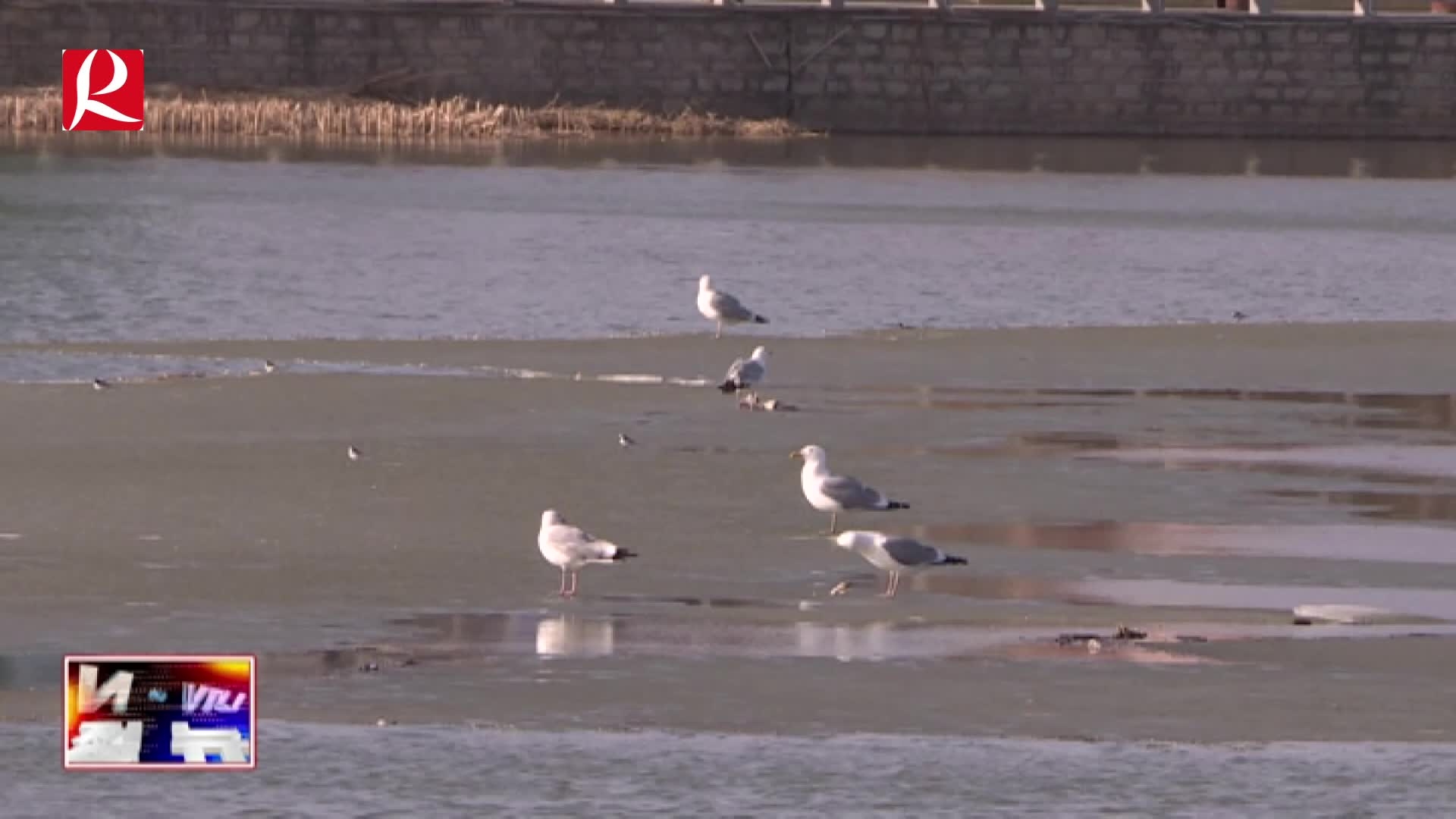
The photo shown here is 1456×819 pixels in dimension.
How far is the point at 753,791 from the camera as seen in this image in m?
11.5

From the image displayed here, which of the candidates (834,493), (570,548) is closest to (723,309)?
(834,493)

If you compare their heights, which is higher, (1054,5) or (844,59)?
(1054,5)

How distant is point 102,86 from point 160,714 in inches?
2507

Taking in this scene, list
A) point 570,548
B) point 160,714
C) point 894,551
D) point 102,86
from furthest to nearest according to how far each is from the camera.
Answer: point 102,86 → point 894,551 → point 570,548 → point 160,714

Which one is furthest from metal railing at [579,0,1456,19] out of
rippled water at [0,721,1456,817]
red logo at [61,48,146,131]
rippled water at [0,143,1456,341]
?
rippled water at [0,721,1456,817]

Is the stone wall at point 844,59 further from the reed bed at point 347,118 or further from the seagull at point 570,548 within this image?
the seagull at point 570,548

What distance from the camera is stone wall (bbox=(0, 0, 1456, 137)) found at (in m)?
71.5

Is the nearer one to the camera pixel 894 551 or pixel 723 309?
pixel 894 551

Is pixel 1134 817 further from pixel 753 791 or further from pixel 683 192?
pixel 683 192

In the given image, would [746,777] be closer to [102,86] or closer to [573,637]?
[573,637]

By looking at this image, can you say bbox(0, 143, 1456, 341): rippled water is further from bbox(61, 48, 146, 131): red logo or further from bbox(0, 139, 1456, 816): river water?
bbox(61, 48, 146, 131): red logo

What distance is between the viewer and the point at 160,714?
382 inches

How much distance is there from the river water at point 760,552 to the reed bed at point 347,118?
2446cm

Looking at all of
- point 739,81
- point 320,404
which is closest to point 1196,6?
point 739,81
